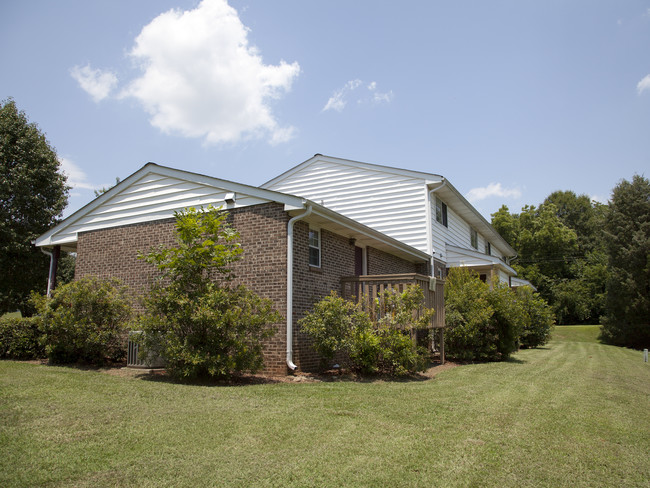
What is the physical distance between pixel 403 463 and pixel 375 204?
13.7 m

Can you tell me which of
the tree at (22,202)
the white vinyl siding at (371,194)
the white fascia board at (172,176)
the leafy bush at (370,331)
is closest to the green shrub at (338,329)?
the leafy bush at (370,331)

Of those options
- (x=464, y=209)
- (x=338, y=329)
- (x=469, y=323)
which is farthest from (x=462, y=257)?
(x=338, y=329)

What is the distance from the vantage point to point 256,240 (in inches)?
394

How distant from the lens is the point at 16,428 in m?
4.73

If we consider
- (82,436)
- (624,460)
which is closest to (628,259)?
(624,460)

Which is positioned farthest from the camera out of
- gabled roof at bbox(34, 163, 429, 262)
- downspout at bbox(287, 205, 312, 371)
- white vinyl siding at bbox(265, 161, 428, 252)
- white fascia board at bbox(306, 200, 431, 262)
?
white vinyl siding at bbox(265, 161, 428, 252)

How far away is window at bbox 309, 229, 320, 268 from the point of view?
1071 centimetres

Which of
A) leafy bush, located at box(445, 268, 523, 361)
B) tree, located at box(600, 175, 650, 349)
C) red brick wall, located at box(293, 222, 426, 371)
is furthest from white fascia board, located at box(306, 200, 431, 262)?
tree, located at box(600, 175, 650, 349)

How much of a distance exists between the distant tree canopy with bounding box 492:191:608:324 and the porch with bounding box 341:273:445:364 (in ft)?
91.7

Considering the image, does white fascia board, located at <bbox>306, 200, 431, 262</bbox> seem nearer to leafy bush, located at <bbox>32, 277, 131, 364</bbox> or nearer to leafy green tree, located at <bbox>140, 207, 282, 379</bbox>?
leafy green tree, located at <bbox>140, 207, 282, 379</bbox>

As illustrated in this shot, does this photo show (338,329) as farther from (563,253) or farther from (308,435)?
(563,253)

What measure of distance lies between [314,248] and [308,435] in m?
6.14

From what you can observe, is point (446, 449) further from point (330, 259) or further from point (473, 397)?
point (330, 259)

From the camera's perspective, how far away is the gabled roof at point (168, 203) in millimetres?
10273
